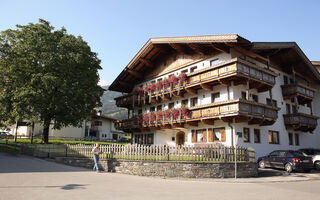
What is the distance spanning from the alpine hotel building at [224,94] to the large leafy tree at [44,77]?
598 cm

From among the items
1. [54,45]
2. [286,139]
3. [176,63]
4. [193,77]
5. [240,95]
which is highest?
[54,45]

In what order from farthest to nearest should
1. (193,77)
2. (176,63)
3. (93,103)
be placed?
1. (93,103)
2. (176,63)
3. (193,77)

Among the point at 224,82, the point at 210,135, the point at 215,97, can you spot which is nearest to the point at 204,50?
the point at 224,82

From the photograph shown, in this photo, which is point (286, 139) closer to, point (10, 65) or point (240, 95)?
point (240, 95)

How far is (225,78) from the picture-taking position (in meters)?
21.0

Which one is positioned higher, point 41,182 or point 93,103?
point 93,103

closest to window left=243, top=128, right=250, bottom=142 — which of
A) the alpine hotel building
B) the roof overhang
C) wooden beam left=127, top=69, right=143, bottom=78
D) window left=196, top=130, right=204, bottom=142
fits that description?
the alpine hotel building

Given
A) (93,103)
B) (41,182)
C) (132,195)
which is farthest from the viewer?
(93,103)

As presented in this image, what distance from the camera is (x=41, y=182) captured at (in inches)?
412

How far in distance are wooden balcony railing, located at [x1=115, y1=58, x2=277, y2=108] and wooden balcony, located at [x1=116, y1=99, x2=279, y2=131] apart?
81.6 inches

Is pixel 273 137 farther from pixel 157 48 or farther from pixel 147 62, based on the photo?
pixel 147 62

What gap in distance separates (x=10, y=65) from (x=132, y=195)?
23850 millimetres

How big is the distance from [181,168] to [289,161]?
8.85m

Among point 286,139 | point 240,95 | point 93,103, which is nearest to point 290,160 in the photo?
point 240,95
